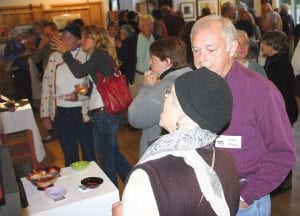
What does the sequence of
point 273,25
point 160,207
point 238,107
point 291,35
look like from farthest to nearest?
point 291,35
point 273,25
point 238,107
point 160,207

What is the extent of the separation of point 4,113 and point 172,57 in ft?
7.71

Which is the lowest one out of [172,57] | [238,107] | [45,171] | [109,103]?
[45,171]

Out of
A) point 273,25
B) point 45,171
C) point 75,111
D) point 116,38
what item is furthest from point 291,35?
point 45,171

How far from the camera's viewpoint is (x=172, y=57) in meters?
2.23

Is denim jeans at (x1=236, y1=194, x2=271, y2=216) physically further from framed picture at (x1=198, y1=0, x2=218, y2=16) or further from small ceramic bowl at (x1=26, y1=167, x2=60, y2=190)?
framed picture at (x1=198, y1=0, x2=218, y2=16)

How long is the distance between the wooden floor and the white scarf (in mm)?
2156

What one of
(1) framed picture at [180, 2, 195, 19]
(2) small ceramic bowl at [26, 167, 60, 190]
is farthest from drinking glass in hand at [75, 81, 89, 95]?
(1) framed picture at [180, 2, 195, 19]

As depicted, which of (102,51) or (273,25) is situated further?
(273,25)

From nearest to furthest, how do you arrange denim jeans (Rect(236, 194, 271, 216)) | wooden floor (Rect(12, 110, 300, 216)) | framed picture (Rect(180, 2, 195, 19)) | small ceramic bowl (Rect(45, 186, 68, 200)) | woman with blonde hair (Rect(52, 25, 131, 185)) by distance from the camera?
denim jeans (Rect(236, 194, 271, 216)), small ceramic bowl (Rect(45, 186, 68, 200)), woman with blonde hair (Rect(52, 25, 131, 185)), wooden floor (Rect(12, 110, 300, 216)), framed picture (Rect(180, 2, 195, 19))

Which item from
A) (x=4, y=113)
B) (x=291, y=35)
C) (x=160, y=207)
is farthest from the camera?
(x=291, y=35)

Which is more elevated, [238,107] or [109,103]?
[238,107]

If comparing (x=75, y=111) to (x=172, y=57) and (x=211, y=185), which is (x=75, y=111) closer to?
(x=172, y=57)

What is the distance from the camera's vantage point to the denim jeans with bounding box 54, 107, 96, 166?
334 cm

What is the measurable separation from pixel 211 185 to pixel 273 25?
4.76m
